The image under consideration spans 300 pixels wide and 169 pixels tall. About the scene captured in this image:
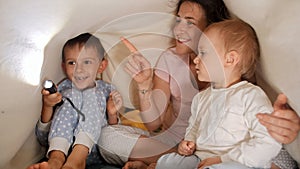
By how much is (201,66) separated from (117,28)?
324 millimetres

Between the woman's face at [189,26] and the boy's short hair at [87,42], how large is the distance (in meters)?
0.23

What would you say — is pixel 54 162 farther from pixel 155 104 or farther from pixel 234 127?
pixel 234 127

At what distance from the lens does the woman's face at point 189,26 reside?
1280mm

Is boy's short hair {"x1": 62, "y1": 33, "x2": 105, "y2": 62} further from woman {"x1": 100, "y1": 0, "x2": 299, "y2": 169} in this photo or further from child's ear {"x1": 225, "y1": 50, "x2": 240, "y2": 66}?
child's ear {"x1": 225, "y1": 50, "x2": 240, "y2": 66}

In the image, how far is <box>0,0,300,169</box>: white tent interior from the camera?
1020 mm

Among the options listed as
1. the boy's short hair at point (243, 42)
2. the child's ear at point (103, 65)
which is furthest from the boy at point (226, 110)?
the child's ear at point (103, 65)

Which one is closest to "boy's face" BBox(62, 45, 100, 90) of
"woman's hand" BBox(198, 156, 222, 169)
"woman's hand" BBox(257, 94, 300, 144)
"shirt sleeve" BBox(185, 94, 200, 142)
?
"shirt sleeve" BBox(185, 94, 200, 142)

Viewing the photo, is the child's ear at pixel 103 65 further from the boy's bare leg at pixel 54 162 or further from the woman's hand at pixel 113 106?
the boy's bare leg at pixel 54 162

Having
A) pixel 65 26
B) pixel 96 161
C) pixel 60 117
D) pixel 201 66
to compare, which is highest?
pixel 65 26

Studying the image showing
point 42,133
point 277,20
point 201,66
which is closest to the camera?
point 277,20

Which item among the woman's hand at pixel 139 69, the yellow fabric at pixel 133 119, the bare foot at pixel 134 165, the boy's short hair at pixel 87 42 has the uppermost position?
the boy's short hair at pixel 87 42

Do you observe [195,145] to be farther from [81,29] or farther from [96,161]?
[81,29]

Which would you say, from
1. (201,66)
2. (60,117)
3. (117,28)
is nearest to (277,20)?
(201,66)

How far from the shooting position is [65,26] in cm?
126
